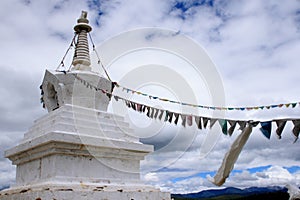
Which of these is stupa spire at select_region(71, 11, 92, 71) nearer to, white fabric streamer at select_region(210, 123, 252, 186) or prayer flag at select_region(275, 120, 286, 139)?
white fabric streamer at select_region(210, 123, 252, 186)

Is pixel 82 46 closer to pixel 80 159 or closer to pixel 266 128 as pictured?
pixel 80 159

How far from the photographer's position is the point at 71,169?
27.2 ft

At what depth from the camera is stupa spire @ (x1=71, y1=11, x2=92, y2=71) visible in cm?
1098

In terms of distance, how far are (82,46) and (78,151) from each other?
4.24 m

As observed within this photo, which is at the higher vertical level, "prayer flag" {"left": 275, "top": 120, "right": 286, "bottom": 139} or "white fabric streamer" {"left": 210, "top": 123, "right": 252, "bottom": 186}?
"prayer flag" {"left": 275, "top": 120, "right": 286, "bottom": 139}

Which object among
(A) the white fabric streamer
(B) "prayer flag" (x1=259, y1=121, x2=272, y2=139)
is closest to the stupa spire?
(A) the white fabric streamer

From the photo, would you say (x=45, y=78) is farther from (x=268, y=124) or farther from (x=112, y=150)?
(x=268, y=124)

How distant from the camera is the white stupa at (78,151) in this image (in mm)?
8047

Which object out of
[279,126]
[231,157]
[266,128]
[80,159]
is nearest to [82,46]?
[80,159]

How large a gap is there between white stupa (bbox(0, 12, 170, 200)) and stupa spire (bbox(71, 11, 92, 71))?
0.21 metres

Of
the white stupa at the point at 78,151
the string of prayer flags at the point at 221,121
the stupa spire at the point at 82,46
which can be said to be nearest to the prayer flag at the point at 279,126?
the string of prayer flags at the point at 221,121

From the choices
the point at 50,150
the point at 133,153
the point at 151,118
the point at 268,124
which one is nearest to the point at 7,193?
the point at 50,150

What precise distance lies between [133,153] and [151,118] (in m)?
1.77

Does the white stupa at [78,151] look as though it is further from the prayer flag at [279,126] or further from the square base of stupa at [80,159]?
the prayer flag at [279,126]
